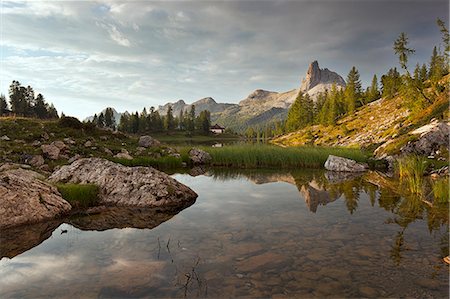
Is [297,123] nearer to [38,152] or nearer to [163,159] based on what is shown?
[163,159]

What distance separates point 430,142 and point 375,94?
276 ft

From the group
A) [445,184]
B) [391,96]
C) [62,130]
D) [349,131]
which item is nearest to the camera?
[445,184]

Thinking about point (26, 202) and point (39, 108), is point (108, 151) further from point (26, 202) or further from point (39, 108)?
point (39, 108)

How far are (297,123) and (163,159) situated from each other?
9985 cm

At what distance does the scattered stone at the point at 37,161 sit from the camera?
66.2ft

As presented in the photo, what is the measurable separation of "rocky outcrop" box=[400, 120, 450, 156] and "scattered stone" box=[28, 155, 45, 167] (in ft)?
123

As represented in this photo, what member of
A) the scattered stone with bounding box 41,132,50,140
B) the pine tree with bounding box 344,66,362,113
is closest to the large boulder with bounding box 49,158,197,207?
the scattered stone with bounding box 41,132,50,140

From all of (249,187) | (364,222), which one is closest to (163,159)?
(249,187)

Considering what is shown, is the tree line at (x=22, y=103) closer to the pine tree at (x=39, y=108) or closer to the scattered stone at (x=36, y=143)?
the pine tree at (x=39, y=108)

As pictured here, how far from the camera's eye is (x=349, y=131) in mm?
81000

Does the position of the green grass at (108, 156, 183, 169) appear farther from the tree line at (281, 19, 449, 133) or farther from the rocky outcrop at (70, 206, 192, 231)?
the tree line at (281, 19, 449, 133)

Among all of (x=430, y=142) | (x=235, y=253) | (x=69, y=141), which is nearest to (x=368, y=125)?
(x=430, y=142)

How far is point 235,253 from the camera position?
26.6 feet

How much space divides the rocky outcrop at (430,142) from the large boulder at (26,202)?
36.0 m
